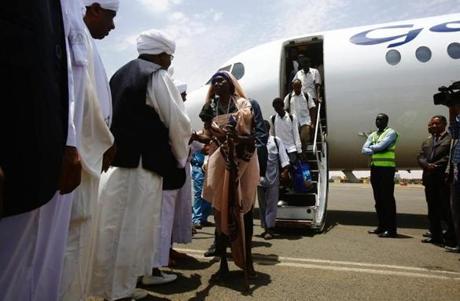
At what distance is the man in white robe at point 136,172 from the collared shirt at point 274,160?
305 centimetres

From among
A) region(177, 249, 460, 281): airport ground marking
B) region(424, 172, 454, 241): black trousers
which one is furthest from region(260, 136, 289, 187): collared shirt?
region(424, 172, 454, 241): black trousers

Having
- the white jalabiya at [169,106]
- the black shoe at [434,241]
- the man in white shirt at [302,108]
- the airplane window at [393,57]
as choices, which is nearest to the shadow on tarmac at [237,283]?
the white jalabiya at [169,106]

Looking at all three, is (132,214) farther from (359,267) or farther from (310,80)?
(310,80)

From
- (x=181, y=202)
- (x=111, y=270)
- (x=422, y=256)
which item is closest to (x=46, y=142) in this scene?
(x=111, y=270)

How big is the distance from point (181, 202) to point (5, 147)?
2.75 meters

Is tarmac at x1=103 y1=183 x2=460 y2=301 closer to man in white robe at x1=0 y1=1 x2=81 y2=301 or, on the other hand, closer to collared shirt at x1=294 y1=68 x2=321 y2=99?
man in white robe at x1=0 y1=1 x2=81 y2=301

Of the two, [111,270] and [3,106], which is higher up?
[3,106]

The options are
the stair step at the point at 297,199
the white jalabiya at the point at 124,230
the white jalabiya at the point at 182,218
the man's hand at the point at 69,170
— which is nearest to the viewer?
the man's hand at the point at 69,170

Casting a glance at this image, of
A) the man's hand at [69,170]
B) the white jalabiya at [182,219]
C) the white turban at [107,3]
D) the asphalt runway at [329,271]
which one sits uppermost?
the white turban at [107,3]

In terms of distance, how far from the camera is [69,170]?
1.44 metres

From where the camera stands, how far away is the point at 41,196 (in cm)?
123

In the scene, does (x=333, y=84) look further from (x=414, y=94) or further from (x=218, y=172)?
(x=218, y=172)

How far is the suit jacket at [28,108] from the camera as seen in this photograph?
3.74 ft

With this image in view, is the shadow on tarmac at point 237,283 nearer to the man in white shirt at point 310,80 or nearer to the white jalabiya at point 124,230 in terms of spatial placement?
the white jalabiya at point 124,230
